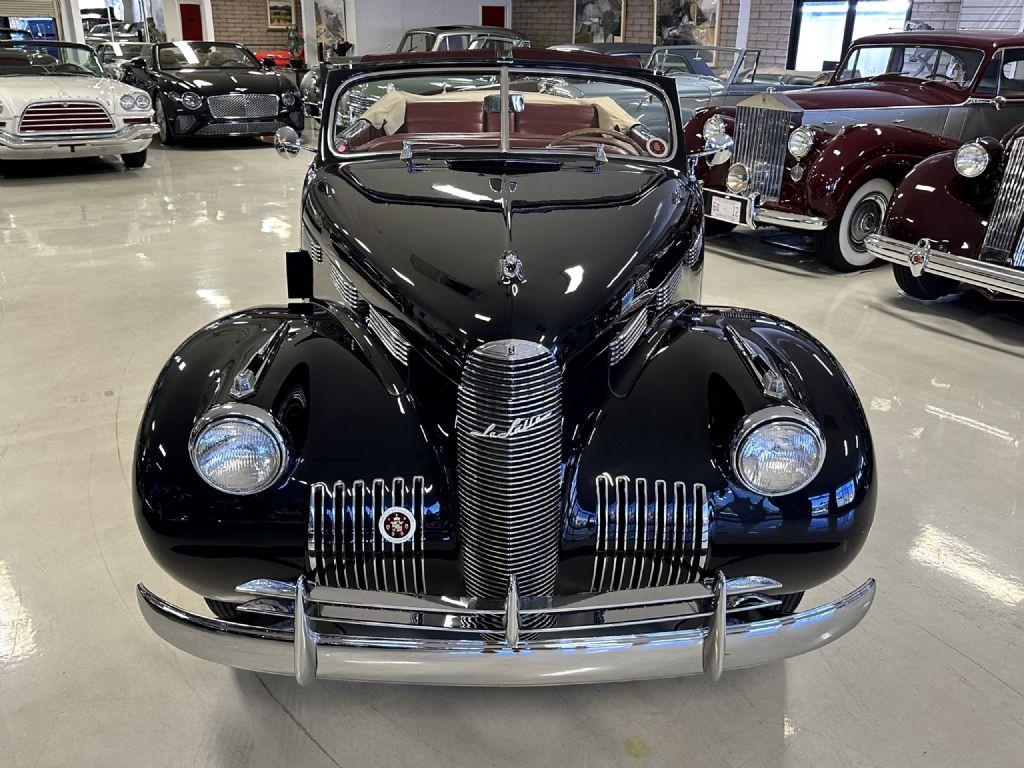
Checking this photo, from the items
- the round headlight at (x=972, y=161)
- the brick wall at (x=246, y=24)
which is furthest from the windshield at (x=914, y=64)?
the brick wall at (x=246, y=24)

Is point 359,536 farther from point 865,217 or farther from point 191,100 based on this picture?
point 191,100

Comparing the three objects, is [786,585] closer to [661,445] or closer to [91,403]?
[661,445]

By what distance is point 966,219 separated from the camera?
179 inches

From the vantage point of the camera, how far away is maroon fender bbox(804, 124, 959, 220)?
545 centimetres

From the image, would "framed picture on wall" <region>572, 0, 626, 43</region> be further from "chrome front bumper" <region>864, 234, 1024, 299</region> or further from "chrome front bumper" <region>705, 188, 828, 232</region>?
"chrome front bumper" <region>864, 234, 1024, 299</region>

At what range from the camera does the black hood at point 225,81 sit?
10.3 m

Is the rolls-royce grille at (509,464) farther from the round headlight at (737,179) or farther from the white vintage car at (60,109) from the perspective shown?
the white vintage car at (60,109)

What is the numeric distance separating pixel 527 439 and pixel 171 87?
1027cm

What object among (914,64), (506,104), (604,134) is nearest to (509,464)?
(506,104)

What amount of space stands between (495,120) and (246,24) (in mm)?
22843

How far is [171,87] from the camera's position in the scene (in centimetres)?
1025

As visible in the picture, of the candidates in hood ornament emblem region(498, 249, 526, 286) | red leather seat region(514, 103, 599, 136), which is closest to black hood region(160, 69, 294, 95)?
red leather seat region(514, 103, 599, 136)

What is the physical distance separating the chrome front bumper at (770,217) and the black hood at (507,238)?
3105 mm

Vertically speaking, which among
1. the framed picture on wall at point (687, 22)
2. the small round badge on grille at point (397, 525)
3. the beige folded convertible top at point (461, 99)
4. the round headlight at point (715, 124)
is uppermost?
the framed picture on wall at point (687, 22)
